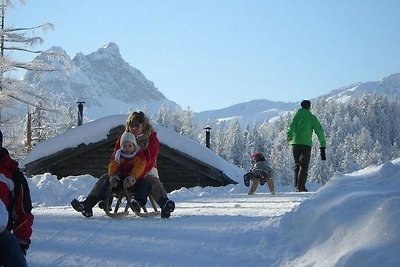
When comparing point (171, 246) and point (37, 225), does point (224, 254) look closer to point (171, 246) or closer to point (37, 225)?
point (171, 246)

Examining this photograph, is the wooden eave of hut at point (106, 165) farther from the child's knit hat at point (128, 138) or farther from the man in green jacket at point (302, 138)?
the child's knit hat at point (128, 138)

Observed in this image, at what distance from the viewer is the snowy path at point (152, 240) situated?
15.0 ft

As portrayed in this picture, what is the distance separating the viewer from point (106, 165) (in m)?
16.7

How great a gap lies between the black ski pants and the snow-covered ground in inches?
190

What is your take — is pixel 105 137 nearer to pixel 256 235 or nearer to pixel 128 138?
pixel 128 138

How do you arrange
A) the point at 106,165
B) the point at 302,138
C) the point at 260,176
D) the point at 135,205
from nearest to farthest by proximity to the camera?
the point at 135,205 < the point at 260,176 < the point at 302,138 < the point at 106,165

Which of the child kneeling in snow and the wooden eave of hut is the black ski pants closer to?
the child kneeling in snow

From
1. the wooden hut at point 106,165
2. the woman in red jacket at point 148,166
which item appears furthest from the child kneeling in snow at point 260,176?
the wooden hut at point 106,165

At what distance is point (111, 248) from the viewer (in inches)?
197

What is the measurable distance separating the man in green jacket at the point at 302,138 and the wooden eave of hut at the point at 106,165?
503 cm

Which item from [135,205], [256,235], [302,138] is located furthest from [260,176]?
[256,235]

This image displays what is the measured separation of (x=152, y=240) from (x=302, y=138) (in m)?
6.67

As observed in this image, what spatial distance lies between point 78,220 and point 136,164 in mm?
997

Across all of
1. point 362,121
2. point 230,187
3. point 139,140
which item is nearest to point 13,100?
point 230,187
